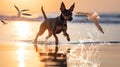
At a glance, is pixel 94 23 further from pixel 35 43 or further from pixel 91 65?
pixel 91 65

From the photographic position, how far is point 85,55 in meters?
5.80

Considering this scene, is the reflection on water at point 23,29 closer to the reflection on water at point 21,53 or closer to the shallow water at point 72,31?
the shallow water at point 72,31

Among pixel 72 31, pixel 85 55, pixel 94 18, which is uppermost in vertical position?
pixel 94 18

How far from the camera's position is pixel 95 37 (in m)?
6.70

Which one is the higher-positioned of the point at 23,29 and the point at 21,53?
the point at 23,29

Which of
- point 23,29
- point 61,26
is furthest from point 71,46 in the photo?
point 23,29

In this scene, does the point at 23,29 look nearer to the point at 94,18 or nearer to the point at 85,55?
the point at 94,18

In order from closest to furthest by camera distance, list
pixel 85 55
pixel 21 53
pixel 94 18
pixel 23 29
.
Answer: pixel 85 55 → pixel 21 53 → pixel 94 18 → pixel 23 29

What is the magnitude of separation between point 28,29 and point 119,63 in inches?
70.0

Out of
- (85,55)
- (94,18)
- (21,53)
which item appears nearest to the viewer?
(85,55)

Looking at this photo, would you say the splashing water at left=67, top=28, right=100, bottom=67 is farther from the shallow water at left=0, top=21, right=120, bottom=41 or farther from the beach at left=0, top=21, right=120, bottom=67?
the shallow water at left=0, top=21, right=120, bottom=41

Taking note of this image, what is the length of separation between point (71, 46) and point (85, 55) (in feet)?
1.44

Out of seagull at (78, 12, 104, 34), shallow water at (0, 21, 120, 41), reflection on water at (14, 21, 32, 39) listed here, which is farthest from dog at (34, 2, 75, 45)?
seagull at (78, 12, 104, 34)

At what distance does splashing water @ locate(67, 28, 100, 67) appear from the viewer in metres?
5.46
